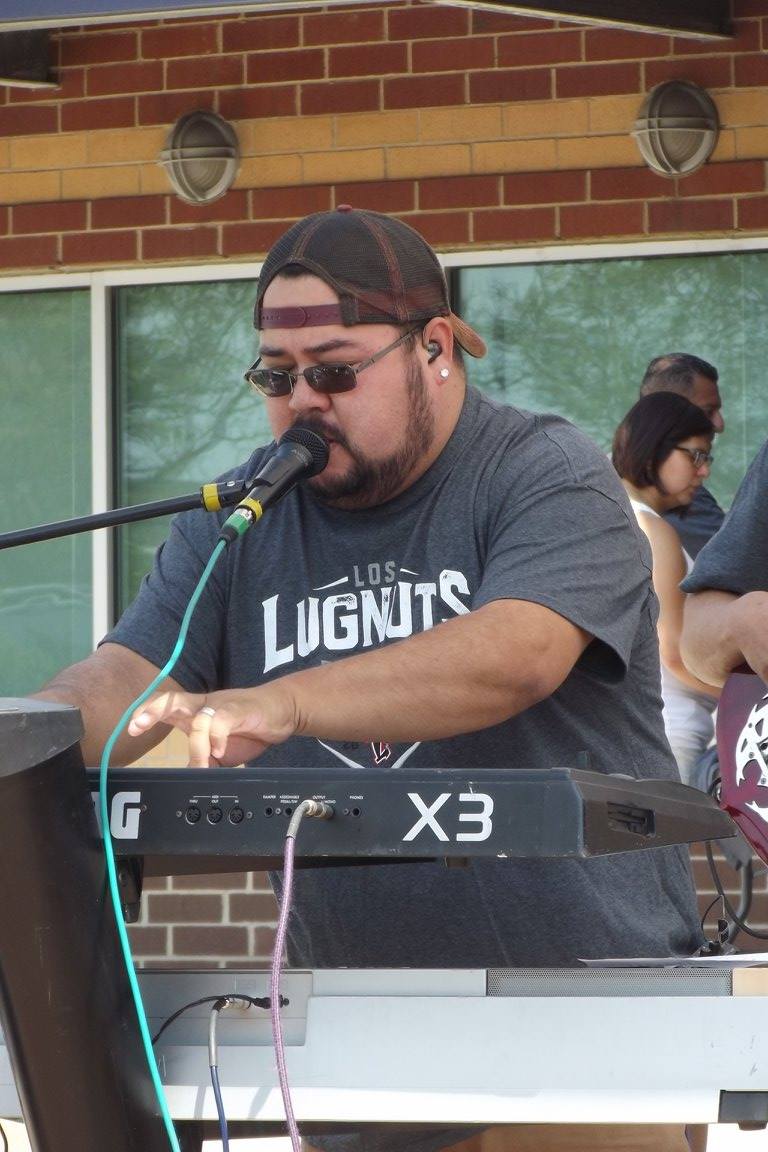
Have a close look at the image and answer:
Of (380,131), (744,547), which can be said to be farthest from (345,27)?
(744,547)

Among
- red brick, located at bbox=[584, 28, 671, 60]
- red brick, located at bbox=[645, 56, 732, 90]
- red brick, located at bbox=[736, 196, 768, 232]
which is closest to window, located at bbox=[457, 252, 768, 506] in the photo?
red brick, located at bbox=[736, 196, 768, 232]

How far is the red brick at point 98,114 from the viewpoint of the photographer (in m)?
6.27

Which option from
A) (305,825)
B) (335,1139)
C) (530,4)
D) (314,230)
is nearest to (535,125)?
(530,4)

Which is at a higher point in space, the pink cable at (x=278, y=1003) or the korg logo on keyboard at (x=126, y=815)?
the korg logo on keyboard at (x=126, y=815)

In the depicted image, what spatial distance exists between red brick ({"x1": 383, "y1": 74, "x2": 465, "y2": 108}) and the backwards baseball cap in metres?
3.48

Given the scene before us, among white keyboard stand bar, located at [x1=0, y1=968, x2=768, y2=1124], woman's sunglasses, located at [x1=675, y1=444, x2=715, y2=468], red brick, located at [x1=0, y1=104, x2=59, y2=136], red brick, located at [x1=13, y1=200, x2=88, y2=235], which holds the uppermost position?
red brick, located at [x1=0, y1=104, x2=59, y2=136]

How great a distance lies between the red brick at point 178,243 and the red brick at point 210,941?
228cm

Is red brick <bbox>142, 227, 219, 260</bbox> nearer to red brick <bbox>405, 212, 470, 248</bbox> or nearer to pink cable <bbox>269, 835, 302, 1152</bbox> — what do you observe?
red brick <bbox>405, 212, 470, 248</bbox>

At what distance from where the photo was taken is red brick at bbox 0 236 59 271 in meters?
6.38

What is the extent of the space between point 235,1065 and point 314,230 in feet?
4.09

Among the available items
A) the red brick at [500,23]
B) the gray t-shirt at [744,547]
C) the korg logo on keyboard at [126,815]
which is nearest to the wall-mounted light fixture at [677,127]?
the red brick at [500,23]

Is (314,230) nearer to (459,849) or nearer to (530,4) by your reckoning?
(459,849)

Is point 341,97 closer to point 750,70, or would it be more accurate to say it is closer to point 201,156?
point 201,156

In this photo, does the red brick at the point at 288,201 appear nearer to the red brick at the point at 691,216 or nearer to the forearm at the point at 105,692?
the red brick at the point at 691,216
